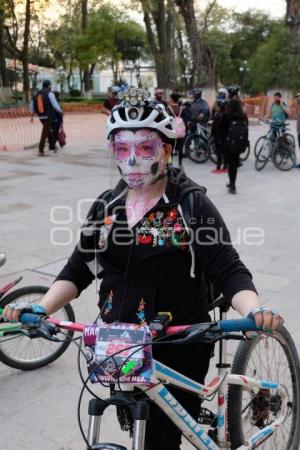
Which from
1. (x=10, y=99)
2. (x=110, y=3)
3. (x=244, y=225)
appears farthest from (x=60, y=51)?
(x=244, y=225)

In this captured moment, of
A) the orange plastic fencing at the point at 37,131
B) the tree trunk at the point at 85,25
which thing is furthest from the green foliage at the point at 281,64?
the tree trunk at the point at 85,25

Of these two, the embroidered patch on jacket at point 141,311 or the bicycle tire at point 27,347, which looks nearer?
the embroidered patch on jacket at point 141,311

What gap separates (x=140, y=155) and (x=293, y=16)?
23931 mm

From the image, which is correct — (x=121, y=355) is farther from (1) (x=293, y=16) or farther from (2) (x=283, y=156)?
(1) (x=293, y=16)

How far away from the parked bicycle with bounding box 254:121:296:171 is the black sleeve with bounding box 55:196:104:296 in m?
9.65

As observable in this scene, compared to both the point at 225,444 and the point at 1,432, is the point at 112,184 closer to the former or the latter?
the point at 225,444

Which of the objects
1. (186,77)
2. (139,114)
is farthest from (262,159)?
(186,77)

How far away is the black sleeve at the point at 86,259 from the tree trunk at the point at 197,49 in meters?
15.6

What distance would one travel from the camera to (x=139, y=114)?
1905 millimetres

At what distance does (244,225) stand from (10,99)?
1205 inches

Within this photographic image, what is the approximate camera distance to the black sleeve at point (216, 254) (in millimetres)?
1908

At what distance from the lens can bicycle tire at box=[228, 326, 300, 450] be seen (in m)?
2.17

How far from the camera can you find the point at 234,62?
55375 mm

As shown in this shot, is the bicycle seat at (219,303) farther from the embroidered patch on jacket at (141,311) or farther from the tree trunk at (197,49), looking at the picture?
the tree trunk at (197,49)
